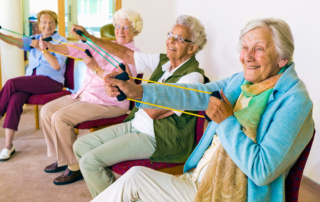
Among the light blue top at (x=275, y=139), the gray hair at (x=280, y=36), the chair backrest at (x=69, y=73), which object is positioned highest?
the gray hair at (x=280, y=36)

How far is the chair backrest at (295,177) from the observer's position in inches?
42.7

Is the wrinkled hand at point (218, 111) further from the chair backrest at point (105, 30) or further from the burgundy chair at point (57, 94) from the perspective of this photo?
the chair backrest at point (105, 30)

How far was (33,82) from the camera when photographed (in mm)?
2852

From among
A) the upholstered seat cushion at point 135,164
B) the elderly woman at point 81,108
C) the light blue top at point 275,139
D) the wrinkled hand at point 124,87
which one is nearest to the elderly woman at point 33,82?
the elderly woman at point 81,108

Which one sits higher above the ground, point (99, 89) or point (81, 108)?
point (99, 89)

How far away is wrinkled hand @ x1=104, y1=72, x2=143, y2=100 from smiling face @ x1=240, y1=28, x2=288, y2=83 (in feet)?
1.41

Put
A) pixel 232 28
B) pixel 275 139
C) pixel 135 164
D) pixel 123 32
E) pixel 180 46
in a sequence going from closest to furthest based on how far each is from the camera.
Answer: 1. pixel 275 139
2. pixel 135 164
3. pixel 180 46
4. pixel 123 32
5. pixel 232 28

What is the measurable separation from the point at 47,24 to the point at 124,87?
6.93 feet

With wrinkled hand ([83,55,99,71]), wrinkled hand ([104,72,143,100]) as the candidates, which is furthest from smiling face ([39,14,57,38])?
wrinkled hand ([104,72,143,100])

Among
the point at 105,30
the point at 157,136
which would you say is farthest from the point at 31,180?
the point at 105,30

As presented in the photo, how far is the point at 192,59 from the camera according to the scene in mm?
1823

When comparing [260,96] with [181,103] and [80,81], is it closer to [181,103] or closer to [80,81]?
[181,103]

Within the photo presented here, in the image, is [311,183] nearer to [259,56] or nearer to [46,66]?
[259,56]

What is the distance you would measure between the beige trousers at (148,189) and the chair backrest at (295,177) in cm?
35
